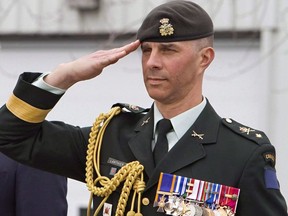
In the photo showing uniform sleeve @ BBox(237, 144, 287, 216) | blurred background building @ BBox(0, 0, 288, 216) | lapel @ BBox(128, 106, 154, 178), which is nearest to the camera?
uniform sleeve @ BBox(237, 144, 287, 216)

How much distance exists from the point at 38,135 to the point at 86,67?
29 centimetres

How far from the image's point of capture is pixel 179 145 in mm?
3213

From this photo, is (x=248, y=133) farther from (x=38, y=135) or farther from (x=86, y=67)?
(x=38, y=135)

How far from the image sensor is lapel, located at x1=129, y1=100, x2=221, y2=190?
3182 mm

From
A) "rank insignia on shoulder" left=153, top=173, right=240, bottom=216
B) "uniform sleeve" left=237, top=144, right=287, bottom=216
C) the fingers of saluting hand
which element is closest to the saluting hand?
the fingers of saluting hand

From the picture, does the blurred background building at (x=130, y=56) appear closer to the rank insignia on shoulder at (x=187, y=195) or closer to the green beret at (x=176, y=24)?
the green beret at (x=176, y=24)

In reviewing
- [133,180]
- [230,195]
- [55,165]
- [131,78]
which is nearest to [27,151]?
[55,165]

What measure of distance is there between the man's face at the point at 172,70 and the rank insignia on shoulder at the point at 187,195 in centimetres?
25

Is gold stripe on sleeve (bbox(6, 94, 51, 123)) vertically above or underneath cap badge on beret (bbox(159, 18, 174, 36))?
underneath

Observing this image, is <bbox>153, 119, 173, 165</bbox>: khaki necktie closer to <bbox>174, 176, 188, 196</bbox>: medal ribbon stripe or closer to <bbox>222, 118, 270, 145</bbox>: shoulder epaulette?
<bbox>174, 176, 188, 196</bbox>: medal ribbon stripe

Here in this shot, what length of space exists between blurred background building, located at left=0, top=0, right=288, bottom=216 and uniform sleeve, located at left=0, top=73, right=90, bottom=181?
3.42 m

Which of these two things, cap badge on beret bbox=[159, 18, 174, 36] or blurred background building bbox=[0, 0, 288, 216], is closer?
cap badge on beret bbox=[159, 18, 174, 36]

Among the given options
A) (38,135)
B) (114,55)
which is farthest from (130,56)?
(114,55)

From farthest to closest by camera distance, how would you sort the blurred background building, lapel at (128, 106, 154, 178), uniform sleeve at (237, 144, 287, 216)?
the blurred background building < lapel at (128, 106, 154, 178) < uniform sleeve at (237, 144, 287, 216)
